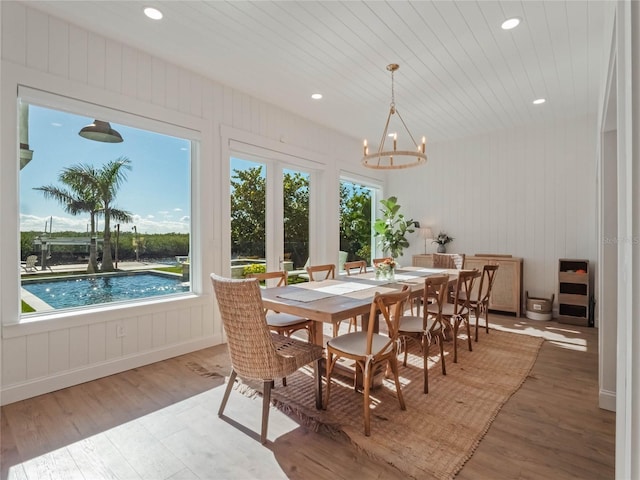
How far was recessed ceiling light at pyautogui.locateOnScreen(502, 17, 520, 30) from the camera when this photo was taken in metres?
2.61

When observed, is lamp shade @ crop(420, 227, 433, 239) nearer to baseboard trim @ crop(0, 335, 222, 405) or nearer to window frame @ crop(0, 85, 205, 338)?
window frame @ crop(0, 85, 205, 338)

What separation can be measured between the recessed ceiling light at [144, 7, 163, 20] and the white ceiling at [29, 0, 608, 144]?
58 millimetres

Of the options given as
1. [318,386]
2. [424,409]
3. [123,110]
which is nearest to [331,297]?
[318,386]

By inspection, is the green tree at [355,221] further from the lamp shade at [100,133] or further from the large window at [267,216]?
the lamp shade at [100,133]

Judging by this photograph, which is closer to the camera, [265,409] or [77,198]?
[265,409]

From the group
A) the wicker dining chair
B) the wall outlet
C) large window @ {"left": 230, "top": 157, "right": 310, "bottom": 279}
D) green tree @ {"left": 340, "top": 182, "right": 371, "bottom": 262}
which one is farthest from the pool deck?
green tree @ {"left": 340, "top": 182, "right": 371, "bottom": 262}

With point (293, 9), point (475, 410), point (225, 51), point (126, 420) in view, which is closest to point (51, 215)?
point (126, 420)

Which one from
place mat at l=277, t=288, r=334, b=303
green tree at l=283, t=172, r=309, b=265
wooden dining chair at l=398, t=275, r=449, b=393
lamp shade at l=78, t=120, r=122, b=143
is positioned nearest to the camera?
place mat at l=277, t=288, r=334, b=303

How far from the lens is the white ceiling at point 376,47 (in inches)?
98.4

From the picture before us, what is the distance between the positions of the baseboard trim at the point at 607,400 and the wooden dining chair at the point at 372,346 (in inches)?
54.6

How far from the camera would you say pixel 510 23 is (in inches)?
104

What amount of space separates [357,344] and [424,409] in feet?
2.17

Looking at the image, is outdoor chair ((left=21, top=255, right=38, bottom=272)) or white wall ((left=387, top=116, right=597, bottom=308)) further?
white wall ((left=387, top=116, right=597, bottom=308))

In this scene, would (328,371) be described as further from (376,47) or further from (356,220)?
(356,220)
